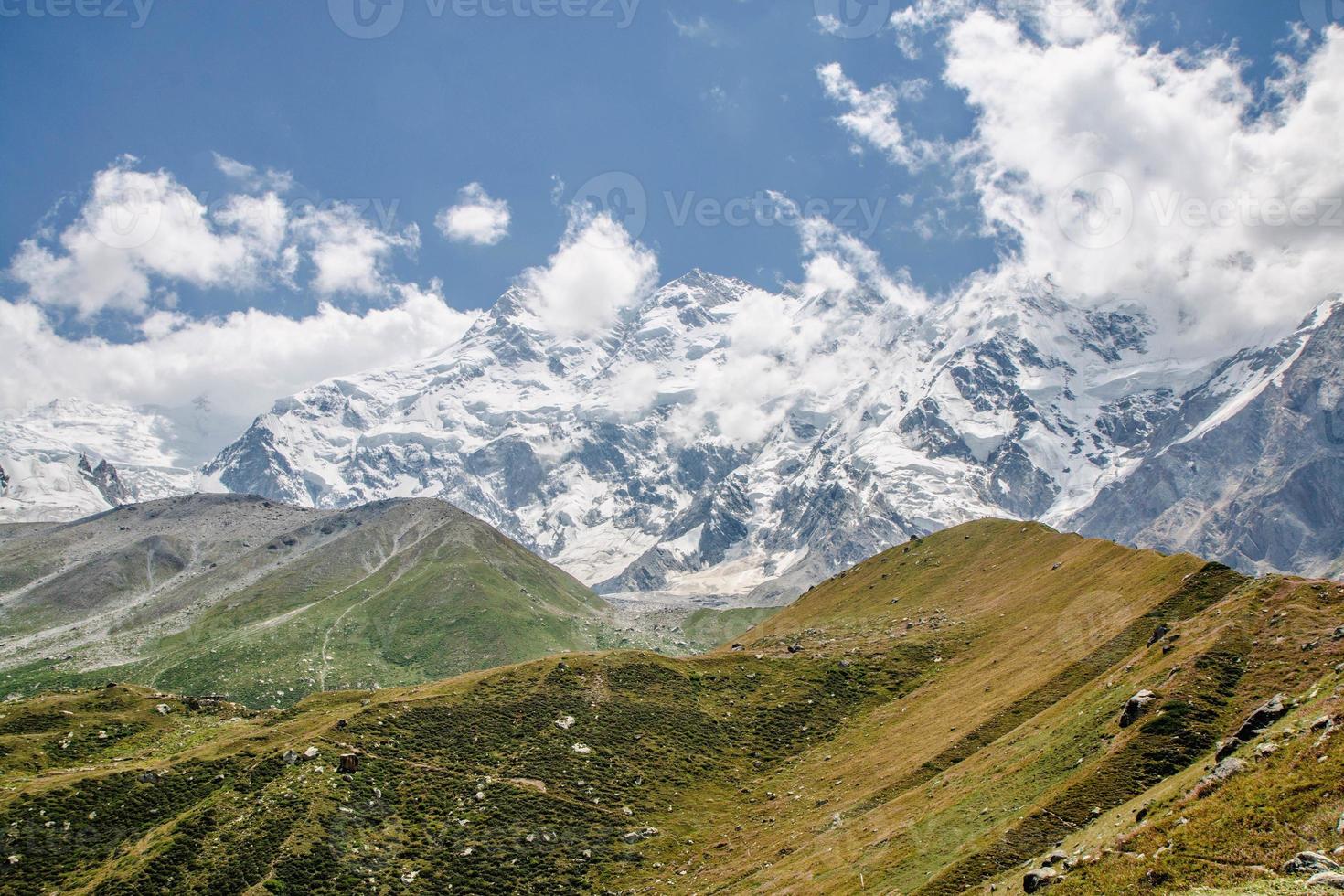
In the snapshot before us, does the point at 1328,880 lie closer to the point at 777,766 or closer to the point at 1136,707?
the point at 1136,707

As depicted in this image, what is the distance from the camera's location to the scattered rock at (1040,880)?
3509cm

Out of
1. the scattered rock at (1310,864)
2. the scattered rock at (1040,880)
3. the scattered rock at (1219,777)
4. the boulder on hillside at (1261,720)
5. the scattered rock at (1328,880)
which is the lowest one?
the scattered rock at (1040,880)

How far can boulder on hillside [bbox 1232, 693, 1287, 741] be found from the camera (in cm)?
4200

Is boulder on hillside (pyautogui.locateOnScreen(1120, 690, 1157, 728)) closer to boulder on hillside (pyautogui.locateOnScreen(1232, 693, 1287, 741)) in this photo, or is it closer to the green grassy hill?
the green grassy hill

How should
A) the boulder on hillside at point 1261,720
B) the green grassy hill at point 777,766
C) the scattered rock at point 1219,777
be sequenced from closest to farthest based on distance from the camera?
the scattered rock at point 1219,777
the green grassy hill at point 777,766
the boulder on hillside at point 1261,720

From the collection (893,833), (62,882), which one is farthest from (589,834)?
(62,882)

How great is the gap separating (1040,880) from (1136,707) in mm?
20762

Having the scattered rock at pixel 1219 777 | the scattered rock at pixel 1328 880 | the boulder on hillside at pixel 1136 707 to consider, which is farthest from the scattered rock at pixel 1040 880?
the boulder on hillside at pixel 1136 707

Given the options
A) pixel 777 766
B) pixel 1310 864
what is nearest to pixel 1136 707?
pixel 1310 864

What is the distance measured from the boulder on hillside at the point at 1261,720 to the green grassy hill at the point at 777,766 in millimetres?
1214

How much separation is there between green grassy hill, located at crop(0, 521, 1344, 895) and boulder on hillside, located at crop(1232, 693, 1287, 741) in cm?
121

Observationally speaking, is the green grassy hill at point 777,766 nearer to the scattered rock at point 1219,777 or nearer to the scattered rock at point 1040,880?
the scattered rock at point 1219,777

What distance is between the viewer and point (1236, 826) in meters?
31.2

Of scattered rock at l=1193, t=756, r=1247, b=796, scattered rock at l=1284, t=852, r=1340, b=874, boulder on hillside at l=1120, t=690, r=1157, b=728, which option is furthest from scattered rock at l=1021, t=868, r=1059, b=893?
boulder on hillside at l=1120, t=690, r=1157, b=728
